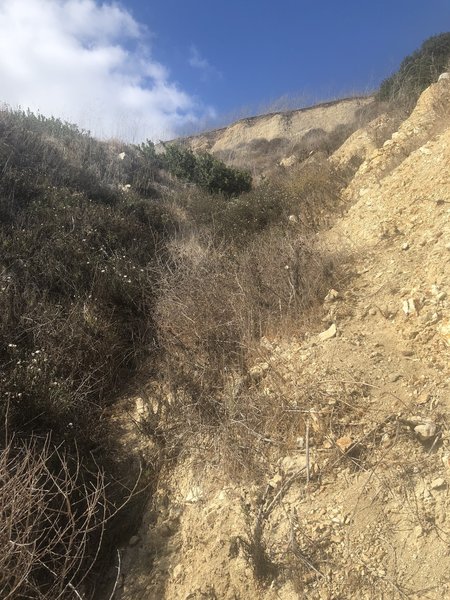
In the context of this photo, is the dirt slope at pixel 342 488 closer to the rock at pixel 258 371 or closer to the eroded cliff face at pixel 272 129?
the rock at pixel 258 371

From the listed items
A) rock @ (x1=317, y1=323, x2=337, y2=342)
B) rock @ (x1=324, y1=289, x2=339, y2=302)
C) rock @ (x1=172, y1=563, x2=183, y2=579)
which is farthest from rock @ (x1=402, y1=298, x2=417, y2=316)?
rock @ (x1=172, y1=563, x2=183, y2=579)

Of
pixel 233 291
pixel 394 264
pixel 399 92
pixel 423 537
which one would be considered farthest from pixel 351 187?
pixel 423 537

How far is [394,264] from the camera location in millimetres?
4328

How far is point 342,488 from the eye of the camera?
8.32ft

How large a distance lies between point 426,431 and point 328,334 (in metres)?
1.24

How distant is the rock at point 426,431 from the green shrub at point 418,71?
815cm

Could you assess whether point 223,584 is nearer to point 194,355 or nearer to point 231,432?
point 231,432

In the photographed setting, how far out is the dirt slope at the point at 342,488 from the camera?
7.32 feet

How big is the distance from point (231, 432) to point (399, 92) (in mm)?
10114

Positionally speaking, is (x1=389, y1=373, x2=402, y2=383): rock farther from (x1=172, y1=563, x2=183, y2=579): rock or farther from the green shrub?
the green shrub

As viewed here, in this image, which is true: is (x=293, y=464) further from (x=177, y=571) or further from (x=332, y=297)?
(x=332, y=297)

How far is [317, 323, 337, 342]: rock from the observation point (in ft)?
11.9

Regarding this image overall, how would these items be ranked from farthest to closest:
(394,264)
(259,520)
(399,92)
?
(399,92), (394,264), (259,520)

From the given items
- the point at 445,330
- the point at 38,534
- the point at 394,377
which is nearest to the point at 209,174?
the point at 445,330
